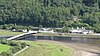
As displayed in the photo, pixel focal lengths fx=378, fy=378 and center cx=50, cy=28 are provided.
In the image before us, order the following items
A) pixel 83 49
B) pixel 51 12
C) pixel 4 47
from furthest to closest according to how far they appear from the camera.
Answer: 1. pixel 51 12
2. pixel 83 49
3. pixel 4 47

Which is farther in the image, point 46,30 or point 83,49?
point 46,30

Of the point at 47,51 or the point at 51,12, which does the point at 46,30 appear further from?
the point at 47,51

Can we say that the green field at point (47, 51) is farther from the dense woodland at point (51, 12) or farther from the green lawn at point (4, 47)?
the dense woodland at point (51, 12)

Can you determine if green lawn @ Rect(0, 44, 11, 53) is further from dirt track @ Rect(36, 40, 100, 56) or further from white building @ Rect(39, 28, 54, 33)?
white building @ Rect(39, 28, 54, 33)

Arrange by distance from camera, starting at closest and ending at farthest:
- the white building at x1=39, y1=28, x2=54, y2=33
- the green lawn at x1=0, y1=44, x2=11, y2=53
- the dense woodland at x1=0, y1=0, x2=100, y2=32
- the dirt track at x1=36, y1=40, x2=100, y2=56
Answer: the green lawn at x1=0, y1=44, x2=11, y2=53 → the dirt track at x1=36, y1=40, x2=100, y2=56 → the white building at x1=39, y1=28, x2=54, y2=33 → the dense woodland at x1=0, y1=0, x2=100, y2=32

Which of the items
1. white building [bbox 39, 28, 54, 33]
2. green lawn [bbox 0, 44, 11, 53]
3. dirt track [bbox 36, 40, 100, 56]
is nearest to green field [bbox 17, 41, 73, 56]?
dirt track [bbox 36, 40, 100, 56]

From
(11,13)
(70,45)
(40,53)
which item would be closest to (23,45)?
(40,53)

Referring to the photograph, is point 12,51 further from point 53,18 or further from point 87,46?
point 53,18

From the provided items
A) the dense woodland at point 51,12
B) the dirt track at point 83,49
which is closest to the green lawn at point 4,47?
the dirt track at point 83,49

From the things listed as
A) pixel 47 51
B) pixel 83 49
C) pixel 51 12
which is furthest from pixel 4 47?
pixel 51 12
